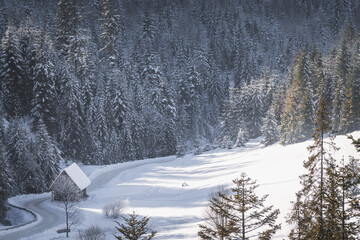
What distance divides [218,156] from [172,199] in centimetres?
2108

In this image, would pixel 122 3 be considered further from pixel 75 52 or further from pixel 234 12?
pixel 75 52

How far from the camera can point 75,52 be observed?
63719 mm

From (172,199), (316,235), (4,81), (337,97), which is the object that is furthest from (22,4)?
(316,235)

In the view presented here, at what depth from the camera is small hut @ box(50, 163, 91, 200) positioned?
1339 inches

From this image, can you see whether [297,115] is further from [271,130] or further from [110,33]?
[110,33]

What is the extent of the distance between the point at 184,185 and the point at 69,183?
16.0 m

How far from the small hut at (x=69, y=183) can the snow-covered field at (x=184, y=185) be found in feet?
5.23

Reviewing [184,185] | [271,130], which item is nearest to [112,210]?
[184,185]

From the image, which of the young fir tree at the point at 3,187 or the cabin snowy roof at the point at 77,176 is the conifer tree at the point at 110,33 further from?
the young fir tree at the point at 3,187

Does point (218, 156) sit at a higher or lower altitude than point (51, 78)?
lower

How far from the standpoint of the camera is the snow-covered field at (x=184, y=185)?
28.5 m

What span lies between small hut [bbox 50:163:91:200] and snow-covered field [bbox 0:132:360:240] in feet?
5.23

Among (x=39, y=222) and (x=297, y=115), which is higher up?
(x=297, y=115)

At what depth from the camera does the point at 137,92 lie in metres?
71.0
